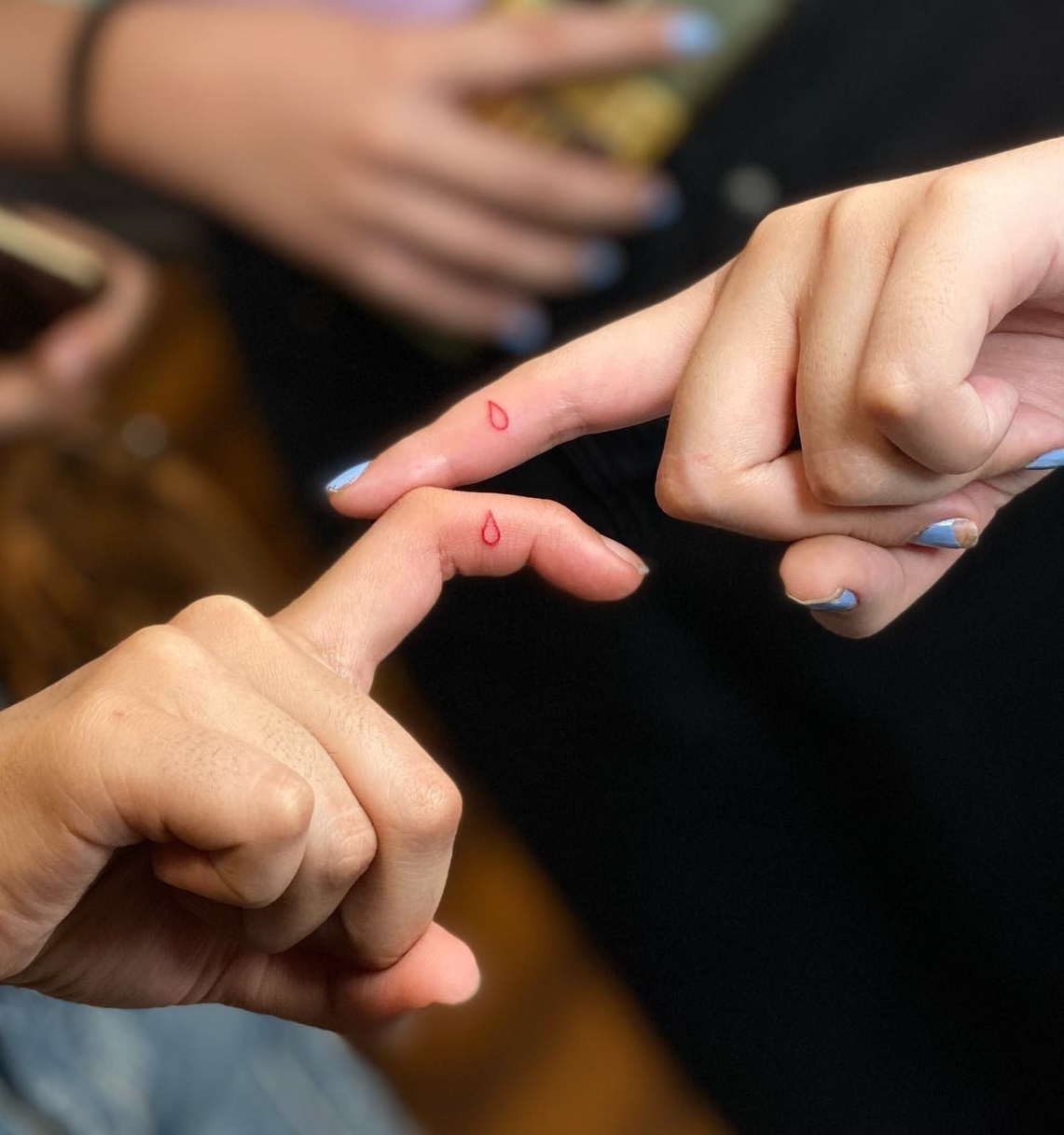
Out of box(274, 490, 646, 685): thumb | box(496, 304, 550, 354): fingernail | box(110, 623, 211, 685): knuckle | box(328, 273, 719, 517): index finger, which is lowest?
box(274, 490, 646, 685): thumb

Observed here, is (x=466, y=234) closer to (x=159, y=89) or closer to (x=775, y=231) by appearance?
(x=159, y=89)

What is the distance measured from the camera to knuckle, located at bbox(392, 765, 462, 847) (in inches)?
11.1

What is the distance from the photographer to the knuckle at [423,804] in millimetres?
282

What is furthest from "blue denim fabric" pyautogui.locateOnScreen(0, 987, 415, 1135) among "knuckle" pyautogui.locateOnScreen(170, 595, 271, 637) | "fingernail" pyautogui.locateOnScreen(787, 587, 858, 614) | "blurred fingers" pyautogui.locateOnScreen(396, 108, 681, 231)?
"blurred fingers" pyautogui.locateOnScreen(396, 108, 681, 231)

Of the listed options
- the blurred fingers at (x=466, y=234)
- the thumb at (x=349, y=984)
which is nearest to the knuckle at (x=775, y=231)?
the thumb at (x=349, y=984)

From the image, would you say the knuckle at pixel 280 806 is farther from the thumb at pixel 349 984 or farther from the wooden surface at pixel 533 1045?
the wooden surface at pixel 533 1045

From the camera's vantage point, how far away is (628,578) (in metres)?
0.33

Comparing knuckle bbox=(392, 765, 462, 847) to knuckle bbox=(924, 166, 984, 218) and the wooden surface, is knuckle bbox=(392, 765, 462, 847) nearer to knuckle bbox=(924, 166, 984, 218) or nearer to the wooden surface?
knuckle bbox=(924, 166, 984, 218)

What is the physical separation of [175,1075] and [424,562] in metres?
0.36

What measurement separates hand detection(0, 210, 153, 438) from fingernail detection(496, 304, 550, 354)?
0.81 ft

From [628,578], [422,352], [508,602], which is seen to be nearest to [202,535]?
[422,352]

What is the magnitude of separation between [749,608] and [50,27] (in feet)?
1.91

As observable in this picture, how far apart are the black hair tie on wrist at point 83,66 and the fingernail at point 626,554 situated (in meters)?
0.55

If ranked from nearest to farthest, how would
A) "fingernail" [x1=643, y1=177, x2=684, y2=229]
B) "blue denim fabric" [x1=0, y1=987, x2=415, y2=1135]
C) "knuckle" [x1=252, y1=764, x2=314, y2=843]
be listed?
"knuckle" [x1=252, y1=764, x2=314, y2=843]
"blue denim fabric" [x1=0, y1=987, x2=415, y2=1135]
"fingernail" [x1=643, y1=177, x2=684, y2=229]
